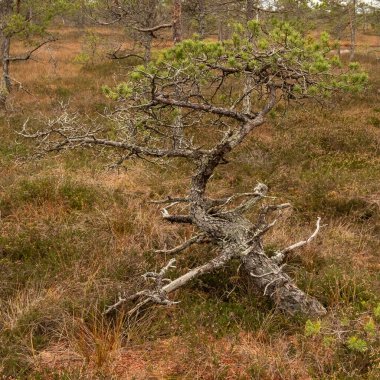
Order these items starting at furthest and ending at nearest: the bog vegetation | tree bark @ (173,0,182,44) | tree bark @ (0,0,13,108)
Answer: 1. tree bark @ (0,0,13,108)
2. tree bark @ (173,0,182,44)
3. the bog vegetation

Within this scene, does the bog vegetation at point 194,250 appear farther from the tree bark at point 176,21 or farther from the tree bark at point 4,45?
the tree bark at point 4,45

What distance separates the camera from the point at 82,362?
4.07m

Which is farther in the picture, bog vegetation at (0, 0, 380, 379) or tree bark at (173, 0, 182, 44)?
tree bark at (173, 0, 182, 44)

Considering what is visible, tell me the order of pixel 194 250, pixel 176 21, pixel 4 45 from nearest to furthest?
pixel 194 250
pixel 176 21
pixel 4 45

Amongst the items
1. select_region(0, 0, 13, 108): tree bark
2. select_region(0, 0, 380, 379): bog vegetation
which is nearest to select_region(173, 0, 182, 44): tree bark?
select_region(0, 0, 380, 379): bog vegetation

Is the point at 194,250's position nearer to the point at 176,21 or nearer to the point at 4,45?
the point at 176,21

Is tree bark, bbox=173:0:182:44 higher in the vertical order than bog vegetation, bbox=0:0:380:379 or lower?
higher

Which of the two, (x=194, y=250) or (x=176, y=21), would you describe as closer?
(x=194, y=250)

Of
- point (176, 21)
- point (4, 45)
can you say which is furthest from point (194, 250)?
point (4, 45)

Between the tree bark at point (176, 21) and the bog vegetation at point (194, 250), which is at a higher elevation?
the tree bark at point (176, 21)

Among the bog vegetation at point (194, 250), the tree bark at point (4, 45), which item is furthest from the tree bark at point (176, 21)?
the tree bark at point (4, 45)

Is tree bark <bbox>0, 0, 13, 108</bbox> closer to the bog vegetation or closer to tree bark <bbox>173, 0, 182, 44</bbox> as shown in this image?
tree bark <bbox>173, 0, 182, 44</bbox>

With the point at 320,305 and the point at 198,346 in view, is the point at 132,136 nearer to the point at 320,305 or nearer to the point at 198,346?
the point at 198,346

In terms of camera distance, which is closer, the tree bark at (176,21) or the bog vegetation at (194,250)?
the bog vegetation at (194,250)
